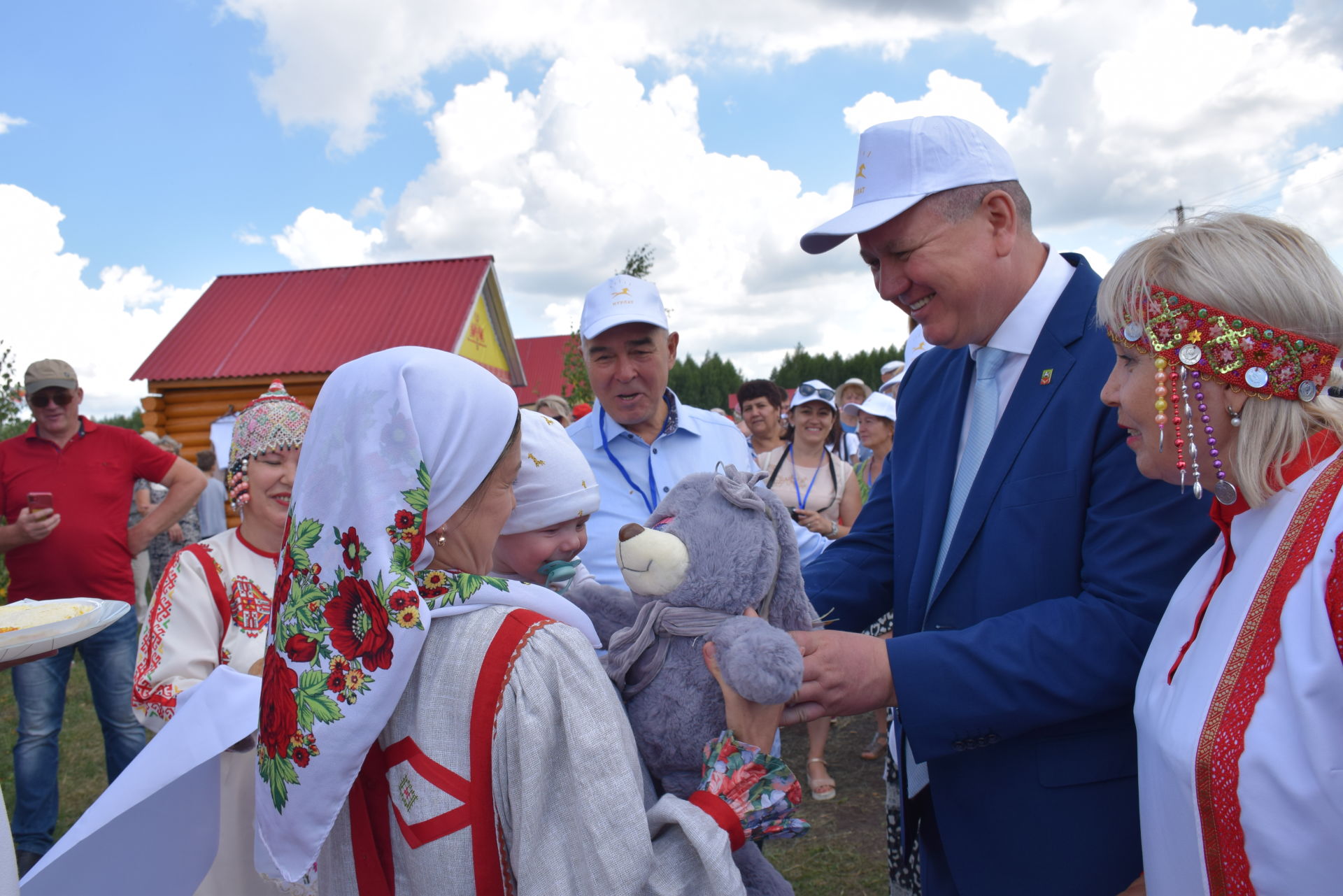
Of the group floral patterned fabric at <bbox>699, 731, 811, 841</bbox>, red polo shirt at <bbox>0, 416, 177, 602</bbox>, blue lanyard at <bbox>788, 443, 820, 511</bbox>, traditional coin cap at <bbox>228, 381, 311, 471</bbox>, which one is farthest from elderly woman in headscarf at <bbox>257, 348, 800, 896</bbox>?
blue lanyard at <bbox>788, 443, 820, 511</bbox>

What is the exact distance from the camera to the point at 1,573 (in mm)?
9141

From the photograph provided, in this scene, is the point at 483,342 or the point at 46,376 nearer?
the point at 46,376

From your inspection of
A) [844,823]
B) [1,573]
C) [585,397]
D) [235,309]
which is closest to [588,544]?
[844,823]

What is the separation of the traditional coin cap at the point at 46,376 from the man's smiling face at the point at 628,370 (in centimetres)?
381

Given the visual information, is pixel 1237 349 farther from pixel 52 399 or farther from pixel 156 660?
pixel 52 399

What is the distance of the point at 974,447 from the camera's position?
204 centimetres

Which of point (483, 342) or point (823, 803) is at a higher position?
point (483, 342)

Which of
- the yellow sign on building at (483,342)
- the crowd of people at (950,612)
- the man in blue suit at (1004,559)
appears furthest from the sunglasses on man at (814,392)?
the yellow sign on building at (483,342)

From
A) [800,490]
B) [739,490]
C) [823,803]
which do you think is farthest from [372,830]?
[800,490]

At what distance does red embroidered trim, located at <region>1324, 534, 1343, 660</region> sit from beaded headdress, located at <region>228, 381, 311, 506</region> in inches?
116

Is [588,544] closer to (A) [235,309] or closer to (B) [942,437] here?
(B) [942,437]

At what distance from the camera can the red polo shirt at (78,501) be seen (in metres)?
4.91

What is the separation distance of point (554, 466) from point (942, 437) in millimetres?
1012

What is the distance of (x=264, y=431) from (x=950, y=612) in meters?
2.49
